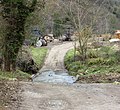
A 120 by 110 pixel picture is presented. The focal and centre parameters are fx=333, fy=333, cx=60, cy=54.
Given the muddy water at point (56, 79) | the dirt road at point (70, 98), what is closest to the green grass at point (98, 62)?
the muddy water at point (56, 79)

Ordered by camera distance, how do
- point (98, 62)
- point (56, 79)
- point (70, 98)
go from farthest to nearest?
point (98, 62), point (56, 79), point (70, 98)

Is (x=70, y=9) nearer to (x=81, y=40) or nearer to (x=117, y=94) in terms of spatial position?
(x=81, y=40)

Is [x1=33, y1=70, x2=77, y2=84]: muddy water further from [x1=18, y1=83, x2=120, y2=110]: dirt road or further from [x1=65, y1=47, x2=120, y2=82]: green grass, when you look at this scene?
[x1=18, y1=83, x2=120, y2=110]: dirt road

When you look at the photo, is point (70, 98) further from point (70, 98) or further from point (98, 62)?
point (98, 62)

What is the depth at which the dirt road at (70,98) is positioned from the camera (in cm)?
954

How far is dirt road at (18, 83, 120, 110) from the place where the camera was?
954 centimetres

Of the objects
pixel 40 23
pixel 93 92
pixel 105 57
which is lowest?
pixel 105 57

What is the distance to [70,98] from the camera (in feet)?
35.7

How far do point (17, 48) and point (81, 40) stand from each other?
1027 cm

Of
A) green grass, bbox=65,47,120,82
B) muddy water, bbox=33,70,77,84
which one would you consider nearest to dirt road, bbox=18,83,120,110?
muddy water, bbox=33,70,77,84

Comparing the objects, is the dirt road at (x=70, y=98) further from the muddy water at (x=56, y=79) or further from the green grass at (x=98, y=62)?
the green grass at (x=98, y=62)

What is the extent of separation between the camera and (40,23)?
22016 mm

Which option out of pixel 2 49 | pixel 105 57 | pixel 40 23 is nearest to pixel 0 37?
pixel 2 49

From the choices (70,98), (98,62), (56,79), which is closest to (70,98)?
(70,98)
